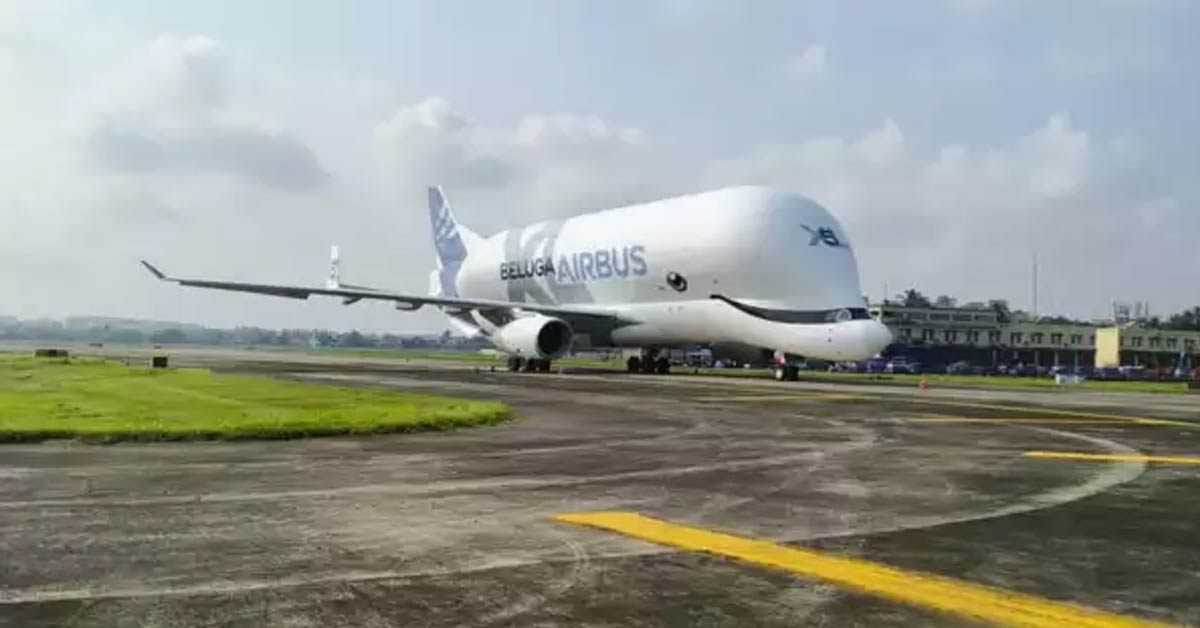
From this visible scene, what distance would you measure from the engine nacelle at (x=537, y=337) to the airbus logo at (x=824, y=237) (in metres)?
13.6

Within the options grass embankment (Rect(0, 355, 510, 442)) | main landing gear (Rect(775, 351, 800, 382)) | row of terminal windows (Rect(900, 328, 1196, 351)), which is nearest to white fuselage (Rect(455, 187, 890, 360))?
main landing gear (Rect(775, 351, 800, 382))

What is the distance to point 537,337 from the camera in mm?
50938

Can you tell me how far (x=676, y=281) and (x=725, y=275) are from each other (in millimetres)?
3434

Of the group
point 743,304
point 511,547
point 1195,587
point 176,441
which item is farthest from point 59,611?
point 743,304

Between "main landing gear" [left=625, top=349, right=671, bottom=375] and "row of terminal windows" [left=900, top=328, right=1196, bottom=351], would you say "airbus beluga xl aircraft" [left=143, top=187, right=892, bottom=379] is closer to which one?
"main landing gear" [left=625, top=349, right=671, bottom=375]

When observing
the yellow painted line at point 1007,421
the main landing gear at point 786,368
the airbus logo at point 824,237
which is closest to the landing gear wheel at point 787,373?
the main landing gear at point 786,368

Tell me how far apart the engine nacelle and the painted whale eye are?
6.09 m

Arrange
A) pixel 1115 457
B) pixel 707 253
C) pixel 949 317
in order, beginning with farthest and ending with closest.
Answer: pixel 949 317
pixel 707 253
pixel 1115 457

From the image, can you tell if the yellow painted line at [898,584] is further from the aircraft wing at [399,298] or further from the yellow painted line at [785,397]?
the aircraft wing at [399,298]

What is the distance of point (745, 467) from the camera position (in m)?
13.0

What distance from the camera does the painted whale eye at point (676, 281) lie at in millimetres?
50281

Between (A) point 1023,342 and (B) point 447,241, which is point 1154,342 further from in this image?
(B) point 447,241

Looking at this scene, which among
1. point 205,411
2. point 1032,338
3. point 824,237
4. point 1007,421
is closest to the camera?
point 205,411

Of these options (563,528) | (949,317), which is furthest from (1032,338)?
(563,528)
